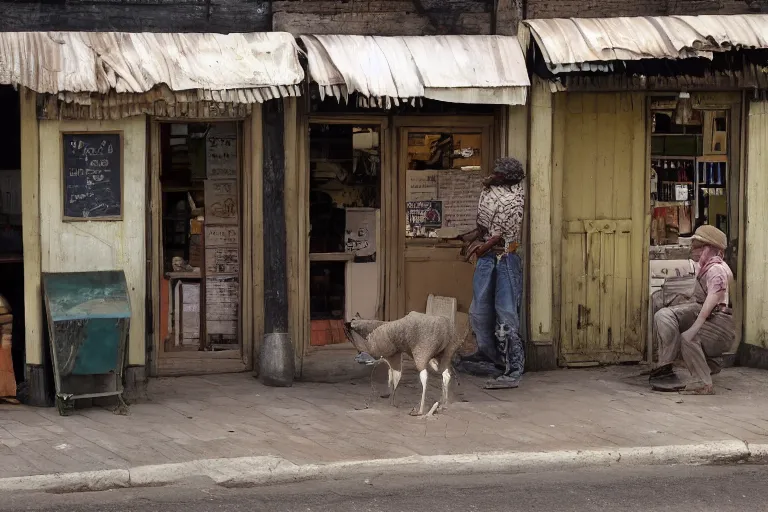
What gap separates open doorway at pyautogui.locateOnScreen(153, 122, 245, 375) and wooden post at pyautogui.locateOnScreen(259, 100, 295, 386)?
22.7 inches

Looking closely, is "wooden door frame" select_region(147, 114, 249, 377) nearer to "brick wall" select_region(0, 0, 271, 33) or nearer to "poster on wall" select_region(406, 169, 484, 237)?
"brick wall" select_region(0, 0, 271, 33)

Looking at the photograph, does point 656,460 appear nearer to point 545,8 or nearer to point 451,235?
point 451,235

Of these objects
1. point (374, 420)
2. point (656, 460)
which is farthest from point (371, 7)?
point (656, 460)

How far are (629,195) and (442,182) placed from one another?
176 centimetres

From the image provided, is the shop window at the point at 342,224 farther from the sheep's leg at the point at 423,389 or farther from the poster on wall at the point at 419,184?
the sheep's leg at the point at 423,389

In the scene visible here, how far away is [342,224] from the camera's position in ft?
36.1

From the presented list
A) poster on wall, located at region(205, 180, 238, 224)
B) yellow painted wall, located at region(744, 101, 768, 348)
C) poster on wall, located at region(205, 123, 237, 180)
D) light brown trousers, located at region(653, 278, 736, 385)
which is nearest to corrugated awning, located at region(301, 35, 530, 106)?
poster on wall, located at region(205, 123, 237, 180)

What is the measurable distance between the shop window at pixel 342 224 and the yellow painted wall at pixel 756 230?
3.44 m

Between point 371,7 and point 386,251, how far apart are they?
2237mm

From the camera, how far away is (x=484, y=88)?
9977mm

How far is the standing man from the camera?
33.7 feet

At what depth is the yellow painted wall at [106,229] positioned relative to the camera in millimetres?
9570

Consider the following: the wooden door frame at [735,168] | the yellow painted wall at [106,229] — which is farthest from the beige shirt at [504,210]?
the yellow painted wall at [106,229]

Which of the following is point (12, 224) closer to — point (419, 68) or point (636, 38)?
point (419, 68)
